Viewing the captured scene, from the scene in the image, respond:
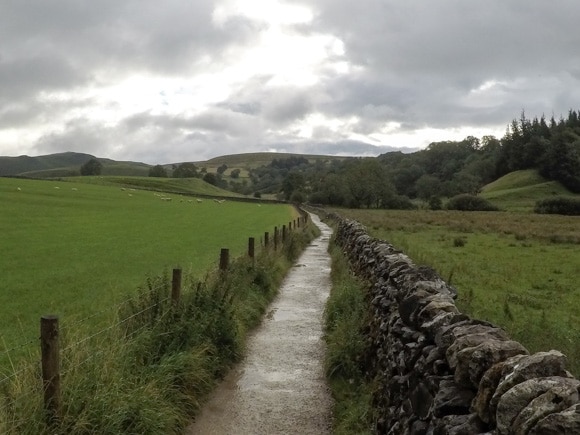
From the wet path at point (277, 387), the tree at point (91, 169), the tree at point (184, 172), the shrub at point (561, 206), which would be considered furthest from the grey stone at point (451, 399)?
the tree at point (91, 169)

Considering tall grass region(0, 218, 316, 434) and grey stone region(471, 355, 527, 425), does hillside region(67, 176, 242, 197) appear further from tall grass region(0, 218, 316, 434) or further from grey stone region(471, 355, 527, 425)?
grey stone region(471, 355, 527, 425)

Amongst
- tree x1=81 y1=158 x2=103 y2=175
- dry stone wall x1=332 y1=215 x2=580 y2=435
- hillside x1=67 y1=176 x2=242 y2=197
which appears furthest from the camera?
tree x1=81 y1=158 x2=103 y2=175

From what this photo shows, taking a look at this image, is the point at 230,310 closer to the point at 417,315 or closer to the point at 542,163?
the point at 417,315

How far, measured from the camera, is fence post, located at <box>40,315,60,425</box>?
5.78 metres

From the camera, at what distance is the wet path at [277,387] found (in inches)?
305

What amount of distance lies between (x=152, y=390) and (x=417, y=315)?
3.51m

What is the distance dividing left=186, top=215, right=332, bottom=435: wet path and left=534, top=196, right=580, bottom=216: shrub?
67817 millimetres

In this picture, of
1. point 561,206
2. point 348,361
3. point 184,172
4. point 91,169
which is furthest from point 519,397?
point 91,169

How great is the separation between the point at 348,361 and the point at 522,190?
369 feet

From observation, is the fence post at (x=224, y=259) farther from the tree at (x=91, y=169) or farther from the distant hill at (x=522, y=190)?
the tree at (x=91, y=169)

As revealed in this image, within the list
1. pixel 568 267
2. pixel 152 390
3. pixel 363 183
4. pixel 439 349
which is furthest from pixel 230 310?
pixel 363 183

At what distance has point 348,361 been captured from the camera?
9.45 m

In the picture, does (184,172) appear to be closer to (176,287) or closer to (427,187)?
(427,187)

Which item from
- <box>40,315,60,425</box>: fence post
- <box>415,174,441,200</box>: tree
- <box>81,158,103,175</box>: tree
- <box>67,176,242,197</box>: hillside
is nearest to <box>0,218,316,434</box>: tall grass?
<box>40,315,60,425</box>: fence post
